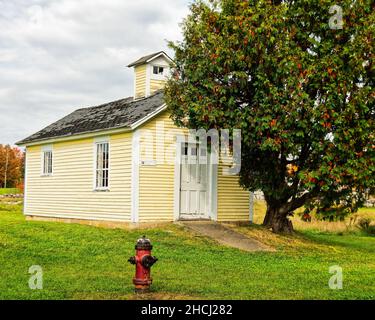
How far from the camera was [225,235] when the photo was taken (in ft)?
60.7

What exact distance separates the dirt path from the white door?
60cm

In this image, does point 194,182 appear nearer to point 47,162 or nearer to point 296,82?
point 296,82

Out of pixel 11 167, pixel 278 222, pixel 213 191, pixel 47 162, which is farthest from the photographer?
pixel 11 167

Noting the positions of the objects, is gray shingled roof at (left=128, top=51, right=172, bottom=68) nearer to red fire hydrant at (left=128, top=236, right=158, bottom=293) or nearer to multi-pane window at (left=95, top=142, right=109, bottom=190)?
multi-pane window at (left=95, top=142, right=109, bottom=190)

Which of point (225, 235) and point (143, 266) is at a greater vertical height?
point (143, 266)

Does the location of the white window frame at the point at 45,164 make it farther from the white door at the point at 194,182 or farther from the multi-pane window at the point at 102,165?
the white door at the point at 194,182

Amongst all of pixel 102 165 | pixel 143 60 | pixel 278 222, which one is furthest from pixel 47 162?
pixel 278 222

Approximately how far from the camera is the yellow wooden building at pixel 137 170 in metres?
19.6

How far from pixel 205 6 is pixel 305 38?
3.21m

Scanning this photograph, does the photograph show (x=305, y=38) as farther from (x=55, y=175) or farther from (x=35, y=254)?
(x=55, y=175)

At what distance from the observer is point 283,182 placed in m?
18.7

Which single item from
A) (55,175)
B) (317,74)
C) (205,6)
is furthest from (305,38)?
(55,175)

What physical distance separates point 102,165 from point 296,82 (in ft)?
27.2

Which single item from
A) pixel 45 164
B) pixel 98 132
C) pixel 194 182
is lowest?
pixel 194 182
